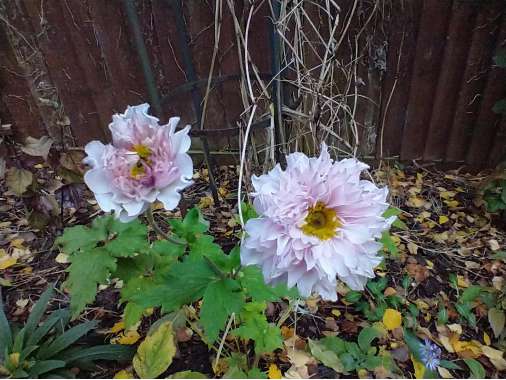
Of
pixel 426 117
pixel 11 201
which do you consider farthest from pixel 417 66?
pixel 11 201

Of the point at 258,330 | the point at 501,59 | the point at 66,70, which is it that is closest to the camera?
the point at 258,330

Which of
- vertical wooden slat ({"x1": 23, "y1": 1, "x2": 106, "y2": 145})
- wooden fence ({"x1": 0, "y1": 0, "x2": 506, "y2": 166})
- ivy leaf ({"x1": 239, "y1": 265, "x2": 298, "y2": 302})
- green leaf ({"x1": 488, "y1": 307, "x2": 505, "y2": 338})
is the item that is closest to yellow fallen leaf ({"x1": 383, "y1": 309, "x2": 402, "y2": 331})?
green leaf ({"x1": 488, "y1": 307, "x2": 505, "y2": 338})

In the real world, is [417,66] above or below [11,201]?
above

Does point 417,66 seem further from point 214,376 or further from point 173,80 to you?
point 214,376

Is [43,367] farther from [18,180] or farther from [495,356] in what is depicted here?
[495,356]

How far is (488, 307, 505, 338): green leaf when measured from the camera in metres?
1.54

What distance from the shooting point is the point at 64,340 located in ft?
4.51

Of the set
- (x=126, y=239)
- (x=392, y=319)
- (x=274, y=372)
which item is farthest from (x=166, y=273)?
(x=392, y=319)

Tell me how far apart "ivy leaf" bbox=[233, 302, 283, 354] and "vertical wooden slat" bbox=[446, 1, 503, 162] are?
1724 mm

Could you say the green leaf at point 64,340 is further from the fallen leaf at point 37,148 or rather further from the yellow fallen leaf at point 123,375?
the fallen leaf at point 37,148

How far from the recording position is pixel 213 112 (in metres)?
2.37

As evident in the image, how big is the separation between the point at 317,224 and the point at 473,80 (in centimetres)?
179

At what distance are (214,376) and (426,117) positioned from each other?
71.7 inches

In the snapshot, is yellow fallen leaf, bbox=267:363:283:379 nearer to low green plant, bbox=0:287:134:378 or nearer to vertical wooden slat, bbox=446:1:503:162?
low green plant, bbox=0:287:134:378
